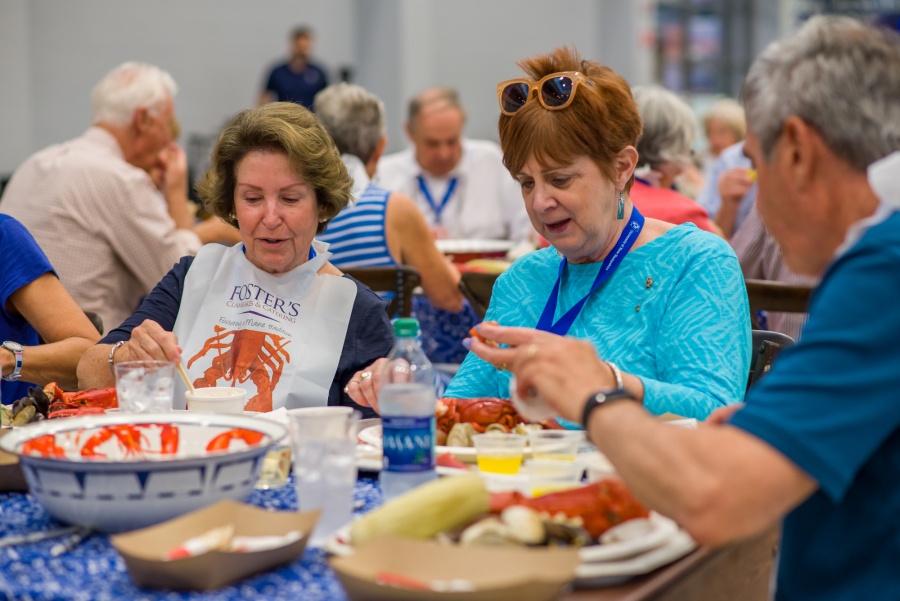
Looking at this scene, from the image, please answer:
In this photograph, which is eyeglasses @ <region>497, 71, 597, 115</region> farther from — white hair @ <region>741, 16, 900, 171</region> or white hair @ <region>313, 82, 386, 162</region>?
white hair @ <region>313, 82, 386, 162</region>

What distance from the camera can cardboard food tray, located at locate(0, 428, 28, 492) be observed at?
1.57 m

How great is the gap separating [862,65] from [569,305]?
1.11m

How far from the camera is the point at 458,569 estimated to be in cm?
116

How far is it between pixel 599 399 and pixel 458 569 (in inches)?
11.5

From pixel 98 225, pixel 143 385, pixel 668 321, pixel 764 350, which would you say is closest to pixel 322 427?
pixel 143 385

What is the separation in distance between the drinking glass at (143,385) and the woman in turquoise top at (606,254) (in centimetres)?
38

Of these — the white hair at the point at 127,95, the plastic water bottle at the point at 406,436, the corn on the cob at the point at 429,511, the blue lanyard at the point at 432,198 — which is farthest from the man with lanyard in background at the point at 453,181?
the corn on the cob at the point at 429,511

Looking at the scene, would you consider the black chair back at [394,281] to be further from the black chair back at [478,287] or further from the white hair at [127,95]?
the white hair at [127,95]

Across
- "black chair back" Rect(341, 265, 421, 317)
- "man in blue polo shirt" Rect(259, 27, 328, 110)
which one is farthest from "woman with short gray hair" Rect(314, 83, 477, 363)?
"man in blue polo shirt" Rect(259, 27, 328, 110)

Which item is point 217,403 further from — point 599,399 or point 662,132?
point 662,132

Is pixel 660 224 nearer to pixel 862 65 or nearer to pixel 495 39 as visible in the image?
pixel 862 65

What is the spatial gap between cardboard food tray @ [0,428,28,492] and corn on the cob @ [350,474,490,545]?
1.97ft

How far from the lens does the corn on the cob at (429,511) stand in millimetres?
1248

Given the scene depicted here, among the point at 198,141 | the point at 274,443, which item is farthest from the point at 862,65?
the point at 198,141
